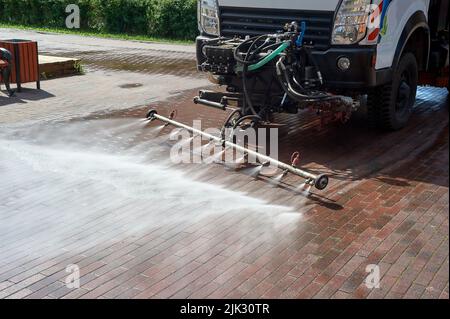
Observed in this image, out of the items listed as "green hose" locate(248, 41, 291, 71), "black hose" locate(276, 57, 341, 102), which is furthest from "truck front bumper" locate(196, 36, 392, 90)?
"green hose" locate(248, 41, 291, 71)

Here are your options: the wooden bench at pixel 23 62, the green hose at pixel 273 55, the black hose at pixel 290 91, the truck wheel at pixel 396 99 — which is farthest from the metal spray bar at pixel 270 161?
the wooden bench at pixel 23 62

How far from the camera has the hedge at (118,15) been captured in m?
22.5

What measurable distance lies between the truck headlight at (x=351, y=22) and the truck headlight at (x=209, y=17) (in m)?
1.75

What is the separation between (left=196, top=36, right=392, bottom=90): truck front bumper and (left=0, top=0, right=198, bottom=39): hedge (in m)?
15.4

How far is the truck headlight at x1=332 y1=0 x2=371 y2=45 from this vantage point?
23.1ft

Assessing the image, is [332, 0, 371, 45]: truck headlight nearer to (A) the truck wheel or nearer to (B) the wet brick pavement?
(A) the truck wheel

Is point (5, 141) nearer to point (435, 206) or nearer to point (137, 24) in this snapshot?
point (435, 206)

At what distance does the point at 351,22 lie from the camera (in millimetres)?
7113

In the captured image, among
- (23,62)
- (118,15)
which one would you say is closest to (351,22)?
(23,62)

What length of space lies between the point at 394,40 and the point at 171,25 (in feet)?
52.8

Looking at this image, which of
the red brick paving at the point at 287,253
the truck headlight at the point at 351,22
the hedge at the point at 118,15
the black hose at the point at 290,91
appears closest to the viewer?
the red brick paving at the point at 287,253

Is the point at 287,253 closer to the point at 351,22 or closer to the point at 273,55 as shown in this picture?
the point at 273,55

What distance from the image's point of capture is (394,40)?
7637 millimetres

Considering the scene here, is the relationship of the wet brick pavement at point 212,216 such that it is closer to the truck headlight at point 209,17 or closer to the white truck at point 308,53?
the white truck at point 308,53
